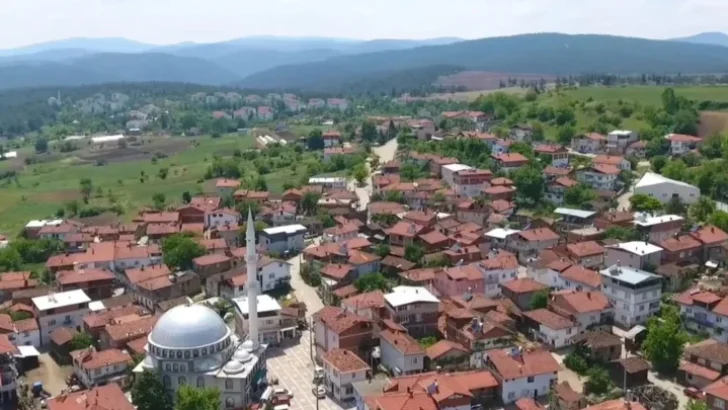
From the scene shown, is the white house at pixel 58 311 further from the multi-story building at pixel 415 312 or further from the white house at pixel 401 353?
the white house at pixel 401 353

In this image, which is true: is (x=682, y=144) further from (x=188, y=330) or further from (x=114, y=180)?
(x=114, y=180)

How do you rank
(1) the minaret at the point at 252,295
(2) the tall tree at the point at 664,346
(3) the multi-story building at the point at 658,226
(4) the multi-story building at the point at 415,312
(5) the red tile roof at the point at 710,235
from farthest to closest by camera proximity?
1. (3) the multi-story building at the point at 658,226
2. (5) the red tile roof at the point at 710,235
3. (4) the multi-story building at the point at 415,312
4. (1) the minaret at the point at 252,295
5. (2) the tall tree at the point at 664,346

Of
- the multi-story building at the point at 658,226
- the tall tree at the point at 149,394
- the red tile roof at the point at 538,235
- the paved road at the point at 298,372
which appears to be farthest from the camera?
the multi-story building at the point at 658,226

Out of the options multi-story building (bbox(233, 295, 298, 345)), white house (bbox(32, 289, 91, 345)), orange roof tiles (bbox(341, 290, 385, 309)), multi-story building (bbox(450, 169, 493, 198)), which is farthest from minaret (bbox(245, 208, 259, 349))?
multi-story building (bbox(450, 169, 493, 198))

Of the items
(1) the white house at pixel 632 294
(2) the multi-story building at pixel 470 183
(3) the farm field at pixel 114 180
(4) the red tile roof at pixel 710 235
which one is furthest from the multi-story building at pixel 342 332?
(3) the farm field at pixel 114 180

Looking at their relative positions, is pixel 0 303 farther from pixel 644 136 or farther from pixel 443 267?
pixel 644 136

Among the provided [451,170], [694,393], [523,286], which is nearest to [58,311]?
[523,286]

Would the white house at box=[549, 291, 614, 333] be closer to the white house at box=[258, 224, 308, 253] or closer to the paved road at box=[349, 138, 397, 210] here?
the white house at box=[258, 224, 308, 253]

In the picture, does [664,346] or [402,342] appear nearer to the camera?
[664,346]
